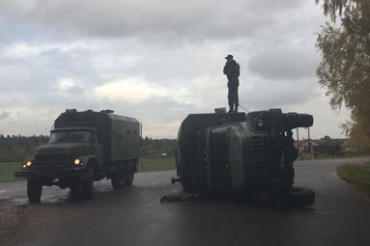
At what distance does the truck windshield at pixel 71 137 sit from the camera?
19.5 metres

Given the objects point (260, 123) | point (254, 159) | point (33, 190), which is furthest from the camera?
point (33, 190)

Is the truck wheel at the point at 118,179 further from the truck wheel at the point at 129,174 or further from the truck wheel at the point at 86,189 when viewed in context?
the truck wheel at the point at 86,189

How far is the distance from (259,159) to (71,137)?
8.05 m

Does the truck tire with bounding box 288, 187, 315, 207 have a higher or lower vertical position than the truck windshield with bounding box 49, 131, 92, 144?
lower

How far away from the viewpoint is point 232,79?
59.3ft

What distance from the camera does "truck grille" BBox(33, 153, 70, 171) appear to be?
17797mm

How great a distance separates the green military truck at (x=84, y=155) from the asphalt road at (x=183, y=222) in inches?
31.5

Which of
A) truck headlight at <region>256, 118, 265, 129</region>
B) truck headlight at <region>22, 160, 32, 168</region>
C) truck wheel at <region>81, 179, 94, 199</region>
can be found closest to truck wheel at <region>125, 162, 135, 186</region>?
truck wheel at <region>81, 179, 94, 199</region>

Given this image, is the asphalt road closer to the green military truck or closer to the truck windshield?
the green military truck

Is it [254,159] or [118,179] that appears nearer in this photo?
[254,159]

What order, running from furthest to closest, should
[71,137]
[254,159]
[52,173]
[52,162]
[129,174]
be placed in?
[129,174] < [71,137] < [52,162] < [52,173] < [254,159]

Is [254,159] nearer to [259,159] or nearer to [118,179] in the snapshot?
[259,159]

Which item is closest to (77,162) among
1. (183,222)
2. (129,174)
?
(129,174)

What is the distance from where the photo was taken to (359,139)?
27.3 m
